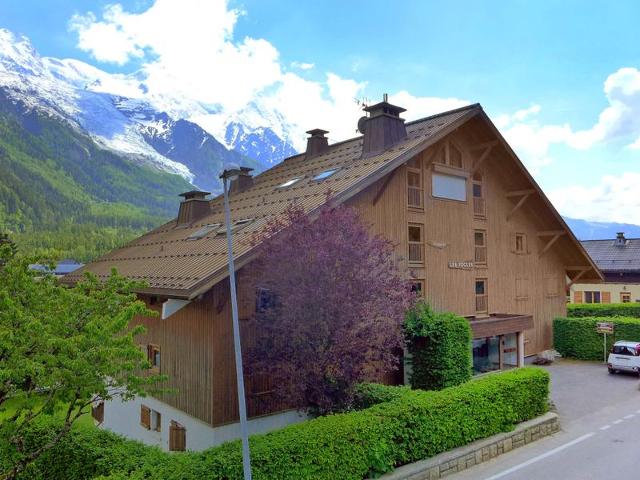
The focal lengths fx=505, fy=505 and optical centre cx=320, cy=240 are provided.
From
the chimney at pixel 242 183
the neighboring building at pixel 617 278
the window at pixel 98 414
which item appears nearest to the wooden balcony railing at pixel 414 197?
the chimney at pixel 242 183

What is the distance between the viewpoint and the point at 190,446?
1504cm

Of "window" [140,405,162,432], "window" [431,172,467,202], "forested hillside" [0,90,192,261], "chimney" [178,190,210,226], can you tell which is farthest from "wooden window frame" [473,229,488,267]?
"forested hillside" [0,90,192,261]

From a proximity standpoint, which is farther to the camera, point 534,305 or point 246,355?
point 534,305

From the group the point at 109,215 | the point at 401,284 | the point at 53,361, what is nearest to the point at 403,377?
the point at 401,284

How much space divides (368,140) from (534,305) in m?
13.8

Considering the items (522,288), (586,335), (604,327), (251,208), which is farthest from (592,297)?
(251,208)

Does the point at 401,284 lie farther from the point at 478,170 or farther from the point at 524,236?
the point at 524,236

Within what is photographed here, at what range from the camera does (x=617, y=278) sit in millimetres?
46188

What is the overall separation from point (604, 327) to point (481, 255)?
8238 mm

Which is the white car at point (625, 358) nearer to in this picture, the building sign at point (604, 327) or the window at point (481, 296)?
the building sign at point (604, 327)

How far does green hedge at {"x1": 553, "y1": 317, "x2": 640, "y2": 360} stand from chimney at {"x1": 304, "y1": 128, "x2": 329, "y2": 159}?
16548mm

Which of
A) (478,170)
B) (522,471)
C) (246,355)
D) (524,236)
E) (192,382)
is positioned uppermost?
(478,170)

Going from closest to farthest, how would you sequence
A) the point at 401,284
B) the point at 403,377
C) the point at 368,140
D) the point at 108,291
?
the point at 108,291 < the point at 401,284 < the point at 403,377 < the point at 368,140

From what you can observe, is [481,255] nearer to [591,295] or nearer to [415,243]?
[415,243]
